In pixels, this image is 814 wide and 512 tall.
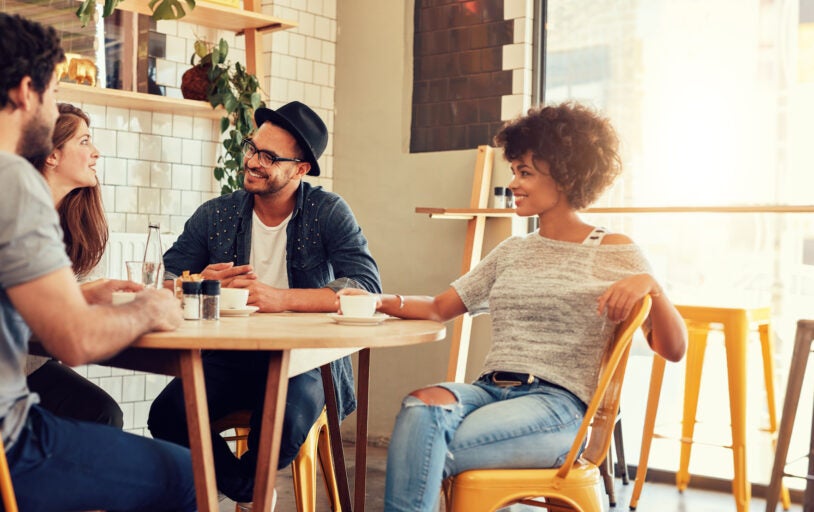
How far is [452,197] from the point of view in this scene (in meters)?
4.60

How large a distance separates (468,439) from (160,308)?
2.31 feet

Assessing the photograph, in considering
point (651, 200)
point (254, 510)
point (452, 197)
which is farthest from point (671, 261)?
point (254, 510)

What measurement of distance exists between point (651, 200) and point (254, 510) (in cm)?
257

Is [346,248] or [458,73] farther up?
[458,73]

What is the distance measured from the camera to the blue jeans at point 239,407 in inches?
99.1

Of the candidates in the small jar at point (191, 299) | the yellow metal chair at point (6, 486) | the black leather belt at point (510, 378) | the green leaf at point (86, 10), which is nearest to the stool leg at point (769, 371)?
the black leather belt at point (510, 378)

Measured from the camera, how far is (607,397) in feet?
7.48

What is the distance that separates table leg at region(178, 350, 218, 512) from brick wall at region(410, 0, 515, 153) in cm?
278

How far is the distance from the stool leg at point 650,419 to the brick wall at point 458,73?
1.36 meters

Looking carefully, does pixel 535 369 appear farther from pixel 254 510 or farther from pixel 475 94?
pixel 475 94

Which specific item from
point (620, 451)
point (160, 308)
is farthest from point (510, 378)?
point (620, 451)

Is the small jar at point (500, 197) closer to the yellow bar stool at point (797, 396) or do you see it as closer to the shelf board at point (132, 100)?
the shelf board at point (132, 100)

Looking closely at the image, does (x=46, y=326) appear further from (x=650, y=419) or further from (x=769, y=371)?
(x=769, y=371)

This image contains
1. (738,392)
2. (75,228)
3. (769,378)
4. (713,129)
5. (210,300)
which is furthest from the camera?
(713,129)
